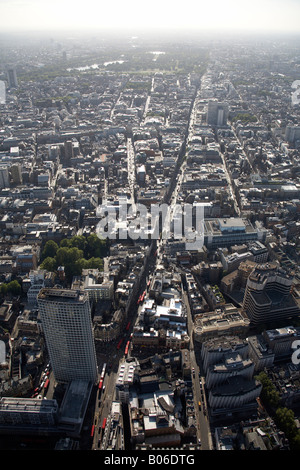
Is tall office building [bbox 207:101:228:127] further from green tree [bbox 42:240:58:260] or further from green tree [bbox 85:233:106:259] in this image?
green tree [bbox 42:240:58:260]

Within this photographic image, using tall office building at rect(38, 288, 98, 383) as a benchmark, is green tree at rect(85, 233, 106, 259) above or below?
below

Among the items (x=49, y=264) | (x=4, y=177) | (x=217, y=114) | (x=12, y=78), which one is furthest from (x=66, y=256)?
(x=12, y=78)

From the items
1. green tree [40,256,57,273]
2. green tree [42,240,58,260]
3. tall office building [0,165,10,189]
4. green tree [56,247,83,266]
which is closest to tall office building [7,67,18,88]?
tall office building [0,165,10,189]

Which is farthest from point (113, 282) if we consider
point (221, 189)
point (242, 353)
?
point (221, 189)

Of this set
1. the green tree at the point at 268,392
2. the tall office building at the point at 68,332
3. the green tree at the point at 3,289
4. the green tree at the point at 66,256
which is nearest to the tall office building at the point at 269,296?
the green tree at the point at 268,392

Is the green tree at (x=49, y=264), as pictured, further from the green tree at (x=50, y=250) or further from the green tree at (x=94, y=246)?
the green tree at (x=94, y=246)

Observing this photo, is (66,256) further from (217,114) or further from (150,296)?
(217,114)
